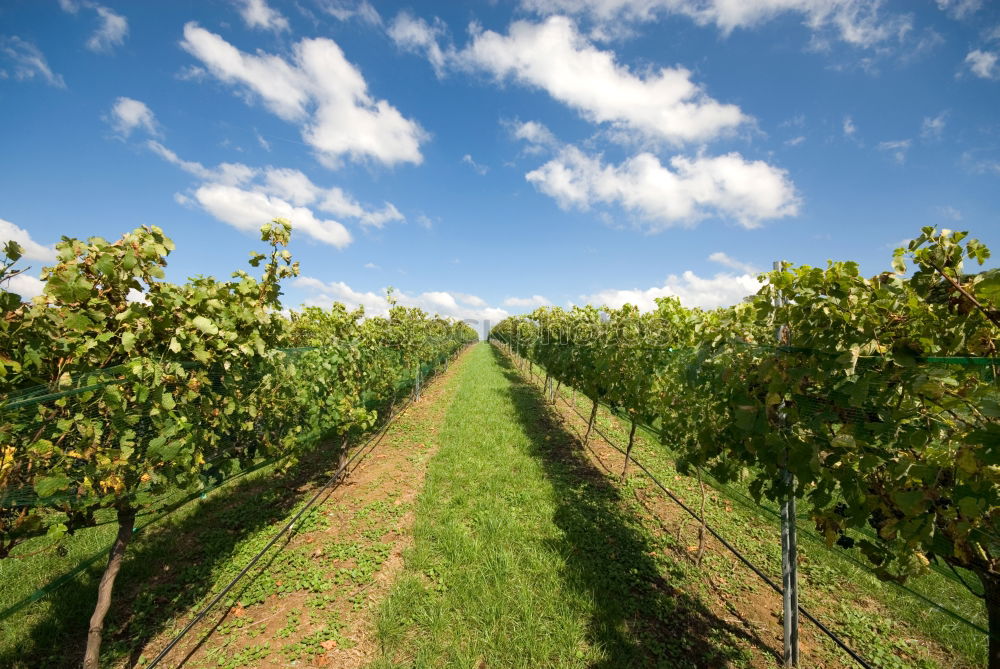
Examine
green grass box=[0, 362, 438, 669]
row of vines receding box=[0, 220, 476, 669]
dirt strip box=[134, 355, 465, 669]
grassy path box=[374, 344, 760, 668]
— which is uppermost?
row of vines receding box=[0, 220, 476, 669]

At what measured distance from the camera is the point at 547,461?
675 centimetres

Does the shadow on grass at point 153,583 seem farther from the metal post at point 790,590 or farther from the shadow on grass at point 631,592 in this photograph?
the metal post at point 790,590

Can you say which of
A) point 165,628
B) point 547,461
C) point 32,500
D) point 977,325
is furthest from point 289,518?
point 977,325

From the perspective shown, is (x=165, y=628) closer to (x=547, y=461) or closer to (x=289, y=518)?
(x=289, y=518)

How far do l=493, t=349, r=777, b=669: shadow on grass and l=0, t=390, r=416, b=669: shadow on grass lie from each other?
3349 mm

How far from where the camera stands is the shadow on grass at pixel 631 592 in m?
2.94

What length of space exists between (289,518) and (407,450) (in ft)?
9.04

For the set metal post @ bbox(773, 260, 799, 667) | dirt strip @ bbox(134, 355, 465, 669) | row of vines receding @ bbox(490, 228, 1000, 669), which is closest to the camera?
row of vines receding @ bbox(490, 228, 1000, 669)

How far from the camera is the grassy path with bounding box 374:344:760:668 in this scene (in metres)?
2.91

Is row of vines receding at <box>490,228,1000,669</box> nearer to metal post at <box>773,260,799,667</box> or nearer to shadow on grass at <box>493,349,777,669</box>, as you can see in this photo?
metal post at <box>773,260,799,667</box>

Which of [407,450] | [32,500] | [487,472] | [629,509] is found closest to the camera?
[32,500]

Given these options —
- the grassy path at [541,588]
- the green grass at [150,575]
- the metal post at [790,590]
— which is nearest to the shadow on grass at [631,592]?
the grassy path at [541,588]

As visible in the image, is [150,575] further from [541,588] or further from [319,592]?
[541,588]

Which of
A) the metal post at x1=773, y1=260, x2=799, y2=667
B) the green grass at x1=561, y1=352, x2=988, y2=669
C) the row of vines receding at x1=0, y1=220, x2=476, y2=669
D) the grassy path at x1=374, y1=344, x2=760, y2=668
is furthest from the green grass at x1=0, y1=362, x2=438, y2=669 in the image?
the green grass at x1=561, y1=352, x2=988, y2=669
